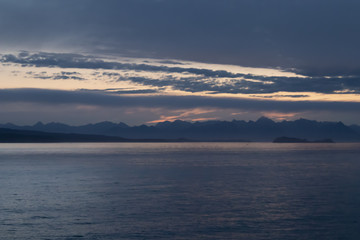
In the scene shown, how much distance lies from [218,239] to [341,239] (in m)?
7.09

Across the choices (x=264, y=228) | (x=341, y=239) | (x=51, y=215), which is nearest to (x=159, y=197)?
(x=51, y=215)

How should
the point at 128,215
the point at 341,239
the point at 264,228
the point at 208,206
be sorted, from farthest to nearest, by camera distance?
the point at 208,206
the point at 128,215
the point at 264,228
the point at 341,239

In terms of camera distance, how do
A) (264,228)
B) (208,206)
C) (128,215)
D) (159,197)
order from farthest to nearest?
(159,197)
(208,206)
(128,215)
(264,228)

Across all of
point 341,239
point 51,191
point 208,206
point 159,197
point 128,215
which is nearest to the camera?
point 341,239

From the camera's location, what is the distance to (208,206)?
112 ft

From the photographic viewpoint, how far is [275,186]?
1895 inches

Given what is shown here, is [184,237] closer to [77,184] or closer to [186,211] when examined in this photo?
[186,211]

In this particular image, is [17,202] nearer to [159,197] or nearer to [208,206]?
[159,197]

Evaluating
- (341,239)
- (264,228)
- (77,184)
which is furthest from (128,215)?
(77,184)

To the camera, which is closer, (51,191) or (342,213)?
(342,213)

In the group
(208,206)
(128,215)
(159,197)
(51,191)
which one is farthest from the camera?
(51,191)

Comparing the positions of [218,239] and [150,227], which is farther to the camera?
[150,227]

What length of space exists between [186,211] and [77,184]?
22305 mm

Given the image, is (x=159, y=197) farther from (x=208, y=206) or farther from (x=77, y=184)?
(x=77, y=184)
